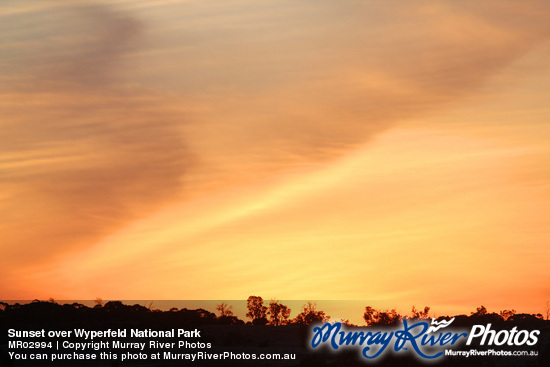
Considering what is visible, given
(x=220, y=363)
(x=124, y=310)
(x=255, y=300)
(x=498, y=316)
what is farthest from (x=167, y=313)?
(x=498, y=316)

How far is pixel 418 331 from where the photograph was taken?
220 feet

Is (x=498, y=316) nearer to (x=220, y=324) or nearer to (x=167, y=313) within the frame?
(x=220, y=324)

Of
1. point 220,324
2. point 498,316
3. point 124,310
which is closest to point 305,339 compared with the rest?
point 220,324

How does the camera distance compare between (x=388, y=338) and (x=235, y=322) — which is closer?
(x=388, y=338)

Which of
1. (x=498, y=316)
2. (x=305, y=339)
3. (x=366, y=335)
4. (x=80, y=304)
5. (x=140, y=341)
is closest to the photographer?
(x=366, y=335)

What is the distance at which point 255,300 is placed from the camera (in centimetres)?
11862

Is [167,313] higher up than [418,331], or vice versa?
[167,313]

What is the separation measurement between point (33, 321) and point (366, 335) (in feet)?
152

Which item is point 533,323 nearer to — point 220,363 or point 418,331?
point 418,331

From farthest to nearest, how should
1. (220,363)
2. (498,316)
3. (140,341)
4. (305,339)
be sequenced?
(498,316)
(305,339)
(140,341)
(220,363)

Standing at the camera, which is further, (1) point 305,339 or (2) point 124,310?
(2) point 124,310

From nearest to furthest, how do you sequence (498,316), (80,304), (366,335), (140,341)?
(366,335) < (140,341) < (80,304) < (498,316)

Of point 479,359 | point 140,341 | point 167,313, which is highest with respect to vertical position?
point 167,313

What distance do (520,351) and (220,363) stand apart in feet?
90.6
